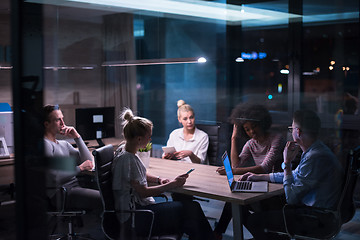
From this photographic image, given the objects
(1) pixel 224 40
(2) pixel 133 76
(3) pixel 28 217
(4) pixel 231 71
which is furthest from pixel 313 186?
(2) pixel 133 76

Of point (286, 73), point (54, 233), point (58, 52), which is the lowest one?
point (54, 233)

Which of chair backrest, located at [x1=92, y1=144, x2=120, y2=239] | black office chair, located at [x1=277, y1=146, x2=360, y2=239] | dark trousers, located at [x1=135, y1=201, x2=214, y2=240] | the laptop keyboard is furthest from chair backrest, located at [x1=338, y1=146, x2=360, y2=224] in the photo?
chair backrest, located at [x1=92, y1=144, x2=120, y2=239]

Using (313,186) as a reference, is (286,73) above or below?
above

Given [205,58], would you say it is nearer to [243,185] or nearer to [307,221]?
[243,185]

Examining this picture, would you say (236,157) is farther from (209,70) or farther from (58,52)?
(58,52)

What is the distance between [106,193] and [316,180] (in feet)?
4.26

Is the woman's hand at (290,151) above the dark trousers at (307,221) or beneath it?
above

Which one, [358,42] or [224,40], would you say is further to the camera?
[224,40]

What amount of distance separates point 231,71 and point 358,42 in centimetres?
85

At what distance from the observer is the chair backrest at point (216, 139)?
3160mm

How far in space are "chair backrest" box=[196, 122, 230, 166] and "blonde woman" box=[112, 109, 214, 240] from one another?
0.45 metres

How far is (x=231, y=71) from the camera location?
2.53 meters

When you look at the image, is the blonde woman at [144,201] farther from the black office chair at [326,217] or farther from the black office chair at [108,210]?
the black office chair at [326,217]

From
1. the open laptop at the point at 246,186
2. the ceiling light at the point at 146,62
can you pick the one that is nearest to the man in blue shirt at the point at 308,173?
the open laptop at the point at 246,186
